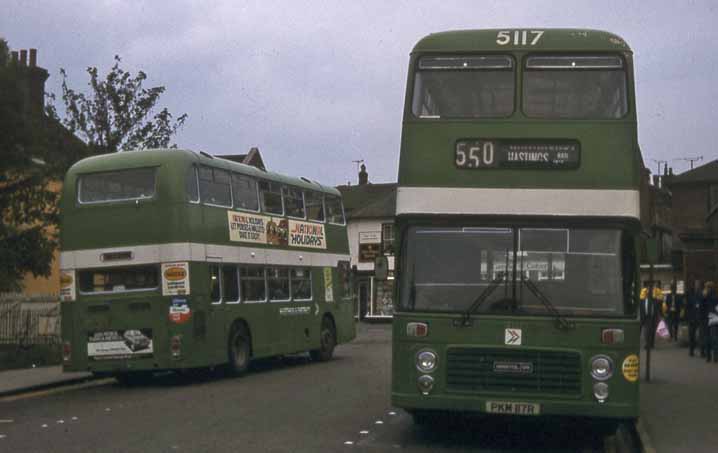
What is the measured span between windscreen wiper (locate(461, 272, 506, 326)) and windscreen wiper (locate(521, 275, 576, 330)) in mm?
235

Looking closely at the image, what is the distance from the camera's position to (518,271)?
38.2 ft

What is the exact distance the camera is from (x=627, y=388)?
1156 centimetres

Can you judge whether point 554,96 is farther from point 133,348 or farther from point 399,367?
point 133,348

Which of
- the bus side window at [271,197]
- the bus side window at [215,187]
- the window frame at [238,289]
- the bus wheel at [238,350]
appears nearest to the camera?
the bus side window at [215,187]

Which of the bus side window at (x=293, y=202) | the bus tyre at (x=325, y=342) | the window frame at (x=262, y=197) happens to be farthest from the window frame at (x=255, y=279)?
the bus tyre at (x=325, y=342)

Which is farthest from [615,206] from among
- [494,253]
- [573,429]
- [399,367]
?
[573,429]

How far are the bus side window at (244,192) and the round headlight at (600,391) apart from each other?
1215cm

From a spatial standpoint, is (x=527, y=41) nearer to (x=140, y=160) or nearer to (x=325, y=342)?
(x=140, y=160)

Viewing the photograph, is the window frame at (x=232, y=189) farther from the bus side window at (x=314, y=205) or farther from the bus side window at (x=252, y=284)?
the bus side window at (x=314, y=205)

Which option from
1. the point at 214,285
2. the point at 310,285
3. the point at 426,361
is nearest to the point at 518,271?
the point at 426,361

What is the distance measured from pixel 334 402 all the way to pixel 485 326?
5.74 metres

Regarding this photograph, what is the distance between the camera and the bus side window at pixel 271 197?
78.8ft

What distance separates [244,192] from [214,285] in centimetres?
238

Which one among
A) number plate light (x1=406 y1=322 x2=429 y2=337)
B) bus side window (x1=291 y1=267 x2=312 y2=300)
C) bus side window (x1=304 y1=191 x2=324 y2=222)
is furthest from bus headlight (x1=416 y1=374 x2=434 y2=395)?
bus side window (x1=304 y1=191 x2=324 y2=222)
